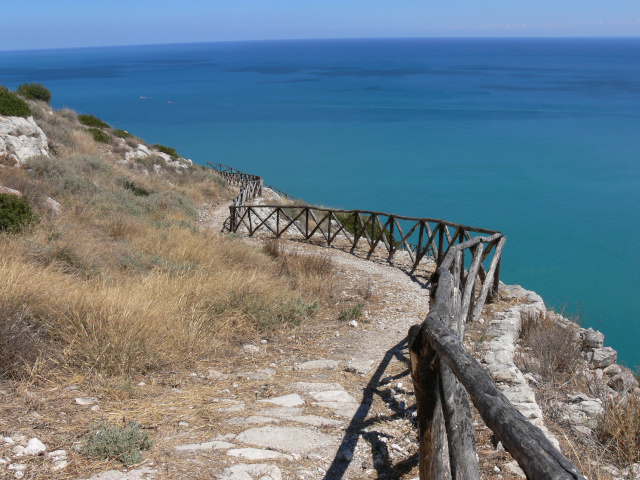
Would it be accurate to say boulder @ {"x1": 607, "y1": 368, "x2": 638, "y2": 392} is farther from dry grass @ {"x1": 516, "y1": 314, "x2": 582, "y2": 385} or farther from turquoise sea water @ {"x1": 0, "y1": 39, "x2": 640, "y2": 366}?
turquoise sea water @ {"x1": 0, "y1": 39, "x2": 640, "y2": 366}

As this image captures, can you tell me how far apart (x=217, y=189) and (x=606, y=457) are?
2196 centimetres

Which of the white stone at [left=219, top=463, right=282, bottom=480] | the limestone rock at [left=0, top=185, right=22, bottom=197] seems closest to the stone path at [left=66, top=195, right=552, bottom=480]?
the white stone at [left=219, top=463, right=282, bottom=480]

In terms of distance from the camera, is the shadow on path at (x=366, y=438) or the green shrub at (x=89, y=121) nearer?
the shadow on path at (x=366, y=438)

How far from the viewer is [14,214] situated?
7.40 meters

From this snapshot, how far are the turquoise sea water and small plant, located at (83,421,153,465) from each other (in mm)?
7296

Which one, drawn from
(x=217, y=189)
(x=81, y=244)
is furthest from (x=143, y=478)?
(x=217, y=189)

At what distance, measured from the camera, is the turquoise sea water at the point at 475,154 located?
93.3 ft

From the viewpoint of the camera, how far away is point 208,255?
838 cm

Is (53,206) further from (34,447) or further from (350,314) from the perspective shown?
(34,447)

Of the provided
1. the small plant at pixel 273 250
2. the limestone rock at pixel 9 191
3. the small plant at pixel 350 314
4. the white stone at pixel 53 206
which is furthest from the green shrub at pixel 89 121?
the small plant at pixel 350 314

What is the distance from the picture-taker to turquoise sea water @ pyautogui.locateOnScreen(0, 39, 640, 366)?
28.4 meters

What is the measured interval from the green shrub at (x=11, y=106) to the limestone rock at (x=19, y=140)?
0.89 feet

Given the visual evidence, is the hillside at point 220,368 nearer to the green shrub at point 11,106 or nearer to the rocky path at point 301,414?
the rocky path at point 301,414

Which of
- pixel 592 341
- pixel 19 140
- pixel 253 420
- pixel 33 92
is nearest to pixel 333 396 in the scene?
pixel 253 420
